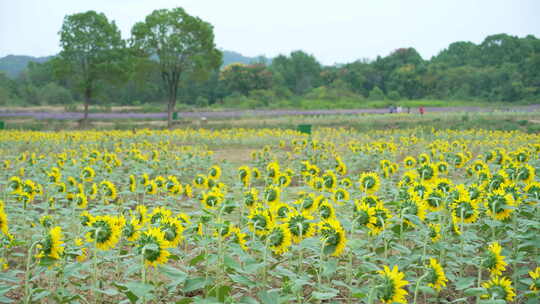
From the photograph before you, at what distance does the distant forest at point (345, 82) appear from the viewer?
41219 mm

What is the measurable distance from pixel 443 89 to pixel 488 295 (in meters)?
48.0

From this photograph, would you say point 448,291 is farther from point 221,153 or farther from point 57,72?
point 57,72

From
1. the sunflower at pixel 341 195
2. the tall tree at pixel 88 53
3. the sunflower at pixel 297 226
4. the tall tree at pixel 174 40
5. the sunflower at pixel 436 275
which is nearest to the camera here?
the sunflower at pixel 436 275

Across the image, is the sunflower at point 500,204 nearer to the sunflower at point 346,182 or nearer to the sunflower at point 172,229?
the sunflower at point 346,182

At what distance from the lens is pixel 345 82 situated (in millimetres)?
48688

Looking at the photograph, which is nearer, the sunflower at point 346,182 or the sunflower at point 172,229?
the sunflower at point 172,229

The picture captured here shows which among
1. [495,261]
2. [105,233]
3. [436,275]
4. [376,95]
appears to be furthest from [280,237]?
[376,95]

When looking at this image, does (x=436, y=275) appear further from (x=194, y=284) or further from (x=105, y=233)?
(x=105, y=233)

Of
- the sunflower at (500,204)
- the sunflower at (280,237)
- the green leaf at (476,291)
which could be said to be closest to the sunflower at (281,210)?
the sunflower at (280,237)

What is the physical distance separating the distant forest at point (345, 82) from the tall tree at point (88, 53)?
15525mm

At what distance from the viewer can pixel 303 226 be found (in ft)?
7.22

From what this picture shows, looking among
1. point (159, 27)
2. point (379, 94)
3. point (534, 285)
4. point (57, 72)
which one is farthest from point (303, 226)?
point (379, 94)

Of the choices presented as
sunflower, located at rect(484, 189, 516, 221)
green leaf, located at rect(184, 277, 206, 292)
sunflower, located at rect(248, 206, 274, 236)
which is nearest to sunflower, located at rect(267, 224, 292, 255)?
sunflower, located at rect(248, 206, 274, 236)

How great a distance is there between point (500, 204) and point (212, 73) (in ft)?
156
